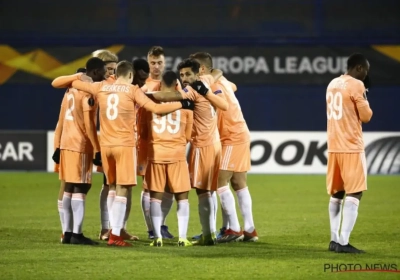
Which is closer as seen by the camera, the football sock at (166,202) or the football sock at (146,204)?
the football sock at (166,202)

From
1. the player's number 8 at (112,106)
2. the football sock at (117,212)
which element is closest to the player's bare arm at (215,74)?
the player's number 8 at (112,106)

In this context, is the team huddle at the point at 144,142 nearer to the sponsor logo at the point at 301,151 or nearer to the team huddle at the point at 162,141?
the team huddle at the point at 162,141

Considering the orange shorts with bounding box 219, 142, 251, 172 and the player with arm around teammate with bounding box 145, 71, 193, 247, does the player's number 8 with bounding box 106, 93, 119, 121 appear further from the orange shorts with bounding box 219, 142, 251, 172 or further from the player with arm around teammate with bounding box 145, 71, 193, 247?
the orange shorts with bounding box 219, 142, 251, 172

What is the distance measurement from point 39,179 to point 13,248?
26.3 feet

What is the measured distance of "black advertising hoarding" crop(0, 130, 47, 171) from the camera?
59.1 ft

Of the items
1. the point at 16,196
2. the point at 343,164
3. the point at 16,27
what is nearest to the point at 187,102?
the point at 343,164

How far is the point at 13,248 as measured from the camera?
29.5ft

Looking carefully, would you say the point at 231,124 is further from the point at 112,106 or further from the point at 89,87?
the point at 89,87

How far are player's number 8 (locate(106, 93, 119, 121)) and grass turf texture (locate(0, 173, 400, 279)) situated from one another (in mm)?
1270

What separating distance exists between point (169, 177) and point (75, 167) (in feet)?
3.17

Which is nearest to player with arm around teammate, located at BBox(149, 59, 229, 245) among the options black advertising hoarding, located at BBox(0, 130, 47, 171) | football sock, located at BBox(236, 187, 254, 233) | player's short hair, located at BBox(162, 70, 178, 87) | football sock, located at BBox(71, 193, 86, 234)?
player's short hair, located at BBox(162, 70, 178, 87)

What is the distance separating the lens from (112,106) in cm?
891

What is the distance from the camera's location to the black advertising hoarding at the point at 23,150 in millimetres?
18016

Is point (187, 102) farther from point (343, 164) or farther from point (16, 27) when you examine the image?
point (16, 27)
